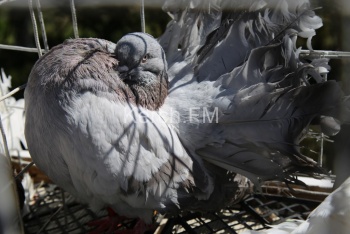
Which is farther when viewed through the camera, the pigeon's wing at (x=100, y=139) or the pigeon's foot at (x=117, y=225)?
the pigeon's foot at (x=117, y=225)

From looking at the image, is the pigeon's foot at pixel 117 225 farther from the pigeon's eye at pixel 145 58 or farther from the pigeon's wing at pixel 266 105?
the pigeon's eye at pixel 145 58

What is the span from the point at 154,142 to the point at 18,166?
0.61 metres

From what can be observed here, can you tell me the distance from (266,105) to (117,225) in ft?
1.56

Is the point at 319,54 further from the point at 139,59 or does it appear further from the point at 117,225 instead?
the point at 117,225

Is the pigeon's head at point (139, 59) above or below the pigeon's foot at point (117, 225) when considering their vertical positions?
above

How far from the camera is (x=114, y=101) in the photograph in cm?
106

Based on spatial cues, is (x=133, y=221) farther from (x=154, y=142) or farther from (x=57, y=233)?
(x=154, y=142)

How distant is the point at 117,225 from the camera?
128 centimetres

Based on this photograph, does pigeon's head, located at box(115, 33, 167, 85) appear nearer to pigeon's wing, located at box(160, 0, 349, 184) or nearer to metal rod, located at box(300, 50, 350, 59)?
pigeon's wing, located at box(160, 0, 349, 184)

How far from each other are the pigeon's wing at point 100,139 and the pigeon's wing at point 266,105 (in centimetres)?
7

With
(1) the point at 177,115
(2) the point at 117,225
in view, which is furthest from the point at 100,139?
(2) the point at 117,225

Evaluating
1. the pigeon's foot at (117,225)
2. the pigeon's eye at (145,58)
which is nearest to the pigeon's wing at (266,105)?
the pigeon's eye at (145,58)

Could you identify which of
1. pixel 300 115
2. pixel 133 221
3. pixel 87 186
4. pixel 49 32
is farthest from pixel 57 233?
pixel 49 32

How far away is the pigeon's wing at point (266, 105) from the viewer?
3.55 feet
